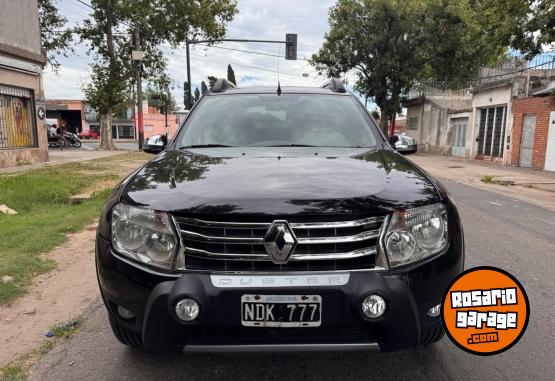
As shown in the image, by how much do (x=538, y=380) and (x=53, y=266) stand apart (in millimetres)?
4102

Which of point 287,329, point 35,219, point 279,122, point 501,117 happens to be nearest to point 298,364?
point 287,329

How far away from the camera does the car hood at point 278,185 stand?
207 centimetres

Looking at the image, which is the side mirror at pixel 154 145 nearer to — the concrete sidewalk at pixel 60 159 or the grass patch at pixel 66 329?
the grass patch at pixel 66 329

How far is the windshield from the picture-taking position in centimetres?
332

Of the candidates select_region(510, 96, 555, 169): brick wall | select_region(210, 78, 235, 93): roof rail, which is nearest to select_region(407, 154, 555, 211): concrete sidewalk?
select_region(510, 96, 555, 169): brick wall

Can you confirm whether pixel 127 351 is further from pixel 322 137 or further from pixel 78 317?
pixel 322 137

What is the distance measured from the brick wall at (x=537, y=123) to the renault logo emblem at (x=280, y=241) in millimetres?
18221

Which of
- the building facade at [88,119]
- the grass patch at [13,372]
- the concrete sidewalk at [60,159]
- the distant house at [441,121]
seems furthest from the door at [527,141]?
the building facade at [88,119]

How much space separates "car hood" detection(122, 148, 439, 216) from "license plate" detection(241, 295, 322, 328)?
364 mm

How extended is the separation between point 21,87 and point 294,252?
616 inches

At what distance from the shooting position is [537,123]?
1853cm

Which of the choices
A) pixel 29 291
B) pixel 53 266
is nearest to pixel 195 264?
pixel 29 291

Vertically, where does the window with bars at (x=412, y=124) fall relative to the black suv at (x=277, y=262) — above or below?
above

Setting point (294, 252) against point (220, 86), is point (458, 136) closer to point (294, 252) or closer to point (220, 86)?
point (220, 86)
